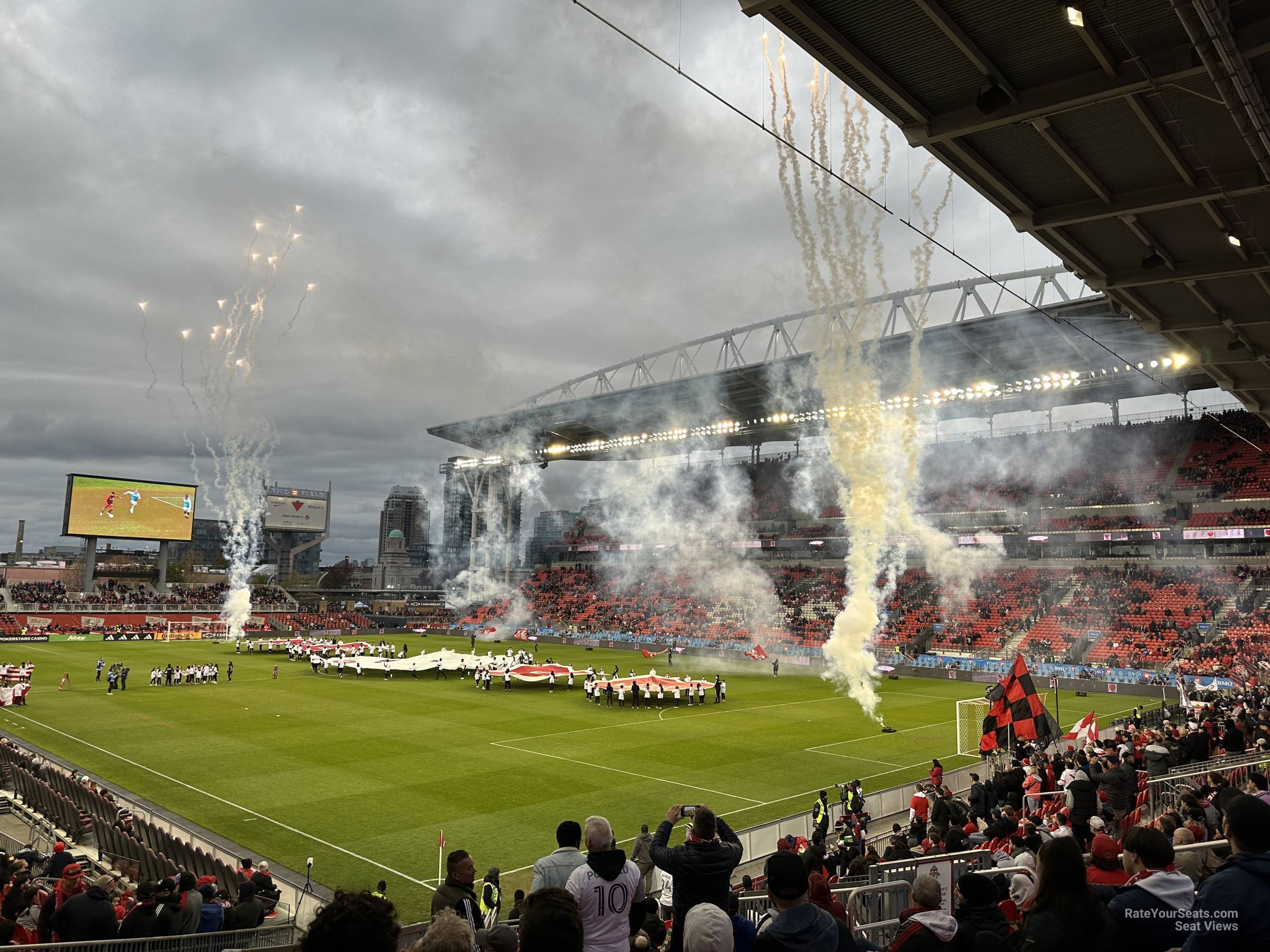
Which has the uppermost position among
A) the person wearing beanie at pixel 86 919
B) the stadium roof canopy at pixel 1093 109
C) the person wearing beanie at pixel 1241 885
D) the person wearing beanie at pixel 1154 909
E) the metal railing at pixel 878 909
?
the stadium roof canopy at pixel 1093 109

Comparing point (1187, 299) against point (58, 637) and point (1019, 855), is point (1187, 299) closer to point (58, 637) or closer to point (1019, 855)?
point (1019, 855)

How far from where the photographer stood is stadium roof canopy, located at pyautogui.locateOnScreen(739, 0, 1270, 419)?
1083 cm

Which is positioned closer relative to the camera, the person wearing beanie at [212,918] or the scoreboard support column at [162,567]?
the person wearing beanie at [212,918]

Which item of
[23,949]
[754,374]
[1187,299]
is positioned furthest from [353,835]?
[754,374]

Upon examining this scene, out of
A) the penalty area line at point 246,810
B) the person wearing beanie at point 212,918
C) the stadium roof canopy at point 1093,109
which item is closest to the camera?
the person wearing beanie at point 212,918

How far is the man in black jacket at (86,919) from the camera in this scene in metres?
7.74

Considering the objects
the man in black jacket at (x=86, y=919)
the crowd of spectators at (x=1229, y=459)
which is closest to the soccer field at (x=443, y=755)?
the man in black jacket at (x=86, y=919)

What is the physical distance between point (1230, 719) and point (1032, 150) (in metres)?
13.3

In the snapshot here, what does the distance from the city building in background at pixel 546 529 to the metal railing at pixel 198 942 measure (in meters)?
122

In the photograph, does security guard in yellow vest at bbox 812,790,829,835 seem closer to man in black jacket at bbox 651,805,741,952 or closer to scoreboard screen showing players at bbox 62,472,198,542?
man in black jacket at bbox 651,805,741,952

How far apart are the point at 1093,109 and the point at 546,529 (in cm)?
16072

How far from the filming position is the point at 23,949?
259 inches

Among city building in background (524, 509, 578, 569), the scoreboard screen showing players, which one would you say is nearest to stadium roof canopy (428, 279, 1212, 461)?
the scoreboard screen showing players

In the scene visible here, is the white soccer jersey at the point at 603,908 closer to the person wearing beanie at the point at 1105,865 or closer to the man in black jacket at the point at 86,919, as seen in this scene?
the person wearing beanie at the point at 1105,865
